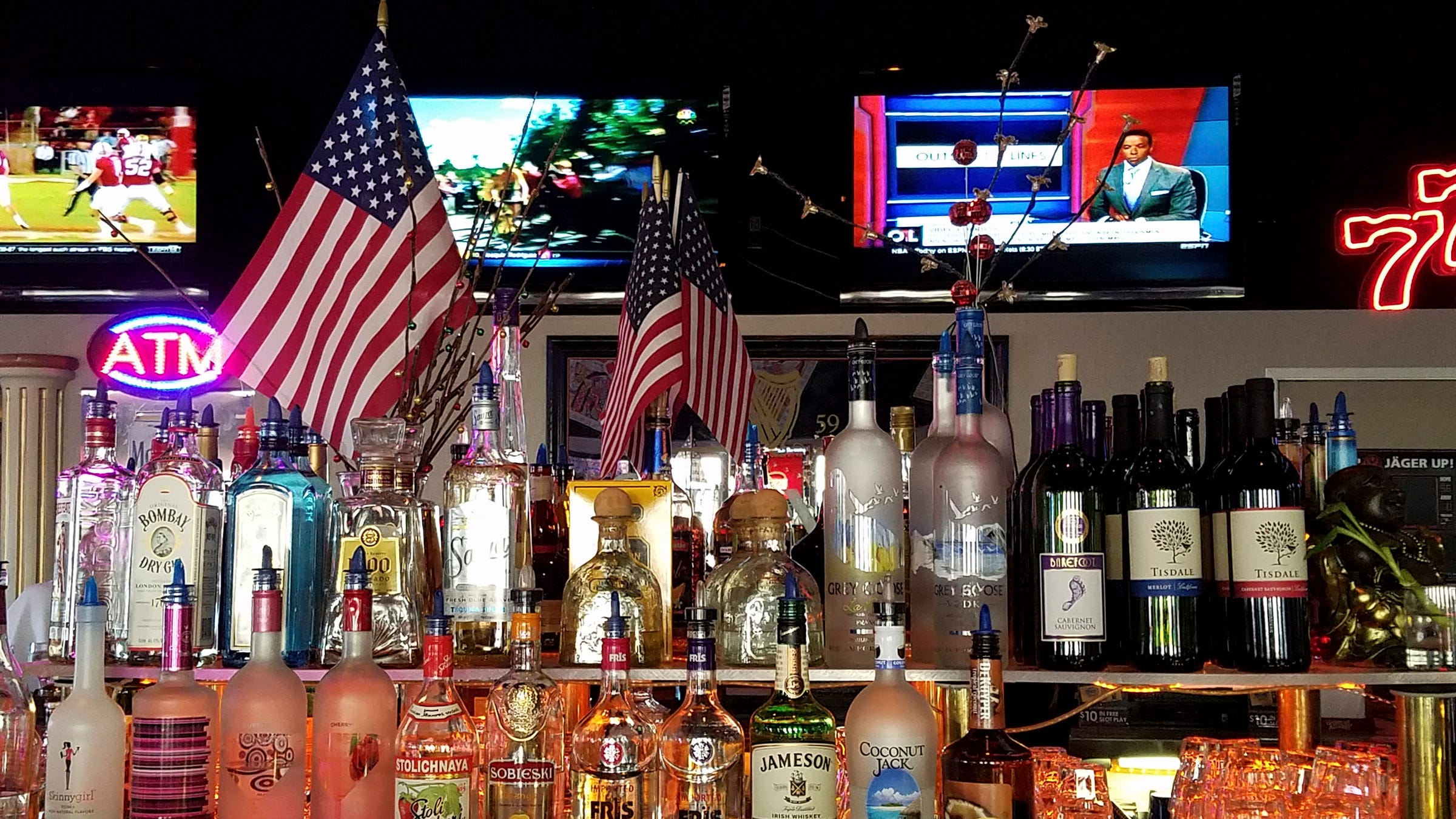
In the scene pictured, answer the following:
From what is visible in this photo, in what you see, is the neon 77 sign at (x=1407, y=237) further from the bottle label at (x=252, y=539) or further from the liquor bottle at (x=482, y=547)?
the bottle label at (x=252, y=539)

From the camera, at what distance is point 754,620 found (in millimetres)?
1827

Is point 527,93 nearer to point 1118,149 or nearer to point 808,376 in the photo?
point 808,376

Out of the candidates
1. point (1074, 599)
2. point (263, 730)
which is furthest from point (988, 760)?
point (263, 730)

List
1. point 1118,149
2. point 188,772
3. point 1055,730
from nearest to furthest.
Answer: point 188,772 < point 1118,149 < point 1055,730

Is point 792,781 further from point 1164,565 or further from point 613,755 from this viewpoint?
point 1164,565

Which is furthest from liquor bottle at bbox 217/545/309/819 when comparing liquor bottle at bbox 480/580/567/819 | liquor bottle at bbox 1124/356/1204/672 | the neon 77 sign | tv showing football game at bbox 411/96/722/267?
the neon 77 sign

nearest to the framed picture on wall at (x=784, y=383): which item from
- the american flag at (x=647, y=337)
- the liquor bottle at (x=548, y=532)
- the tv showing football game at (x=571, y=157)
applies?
the tv showing football game at (x=571, y=157)

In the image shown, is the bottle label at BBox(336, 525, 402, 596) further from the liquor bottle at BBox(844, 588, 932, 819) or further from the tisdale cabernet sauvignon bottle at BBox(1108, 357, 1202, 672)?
the tisdale cabernet sauvignon bottle at BBox(1108, 357, 1202, 672)

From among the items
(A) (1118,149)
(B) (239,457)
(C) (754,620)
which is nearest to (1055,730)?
(A) (1118,149)

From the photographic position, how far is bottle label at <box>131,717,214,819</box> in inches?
66.2

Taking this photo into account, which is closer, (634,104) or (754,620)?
(754,620)

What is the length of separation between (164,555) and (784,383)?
2919 millimetres

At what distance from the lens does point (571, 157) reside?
4387mm

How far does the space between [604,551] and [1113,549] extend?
2.19ft
